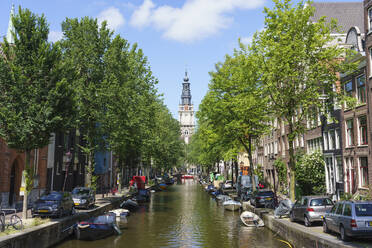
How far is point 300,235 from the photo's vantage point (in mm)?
16312

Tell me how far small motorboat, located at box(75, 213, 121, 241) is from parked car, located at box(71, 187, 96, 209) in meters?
6.69

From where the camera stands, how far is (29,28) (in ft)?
65.8

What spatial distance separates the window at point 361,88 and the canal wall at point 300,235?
11.4 meters

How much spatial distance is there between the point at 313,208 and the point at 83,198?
17571mm

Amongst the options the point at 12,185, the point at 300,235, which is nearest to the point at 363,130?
the point at 300,235

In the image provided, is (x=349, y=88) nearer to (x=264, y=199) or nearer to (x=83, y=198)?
(x=264, y=199)

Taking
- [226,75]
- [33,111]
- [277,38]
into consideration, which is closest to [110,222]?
[33,111]

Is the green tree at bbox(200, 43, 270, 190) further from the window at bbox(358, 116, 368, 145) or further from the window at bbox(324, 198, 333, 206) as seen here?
the window at bbox(324, 198, 333, 206)

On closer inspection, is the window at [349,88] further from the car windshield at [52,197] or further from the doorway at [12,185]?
the doorway at [12,185]

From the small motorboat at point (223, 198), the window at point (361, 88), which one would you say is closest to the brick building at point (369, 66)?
the window at point (361, 88)

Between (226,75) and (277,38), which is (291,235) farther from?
(226,75)

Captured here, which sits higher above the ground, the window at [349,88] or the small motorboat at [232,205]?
the window at [349,88]

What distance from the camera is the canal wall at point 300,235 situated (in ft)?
43.9

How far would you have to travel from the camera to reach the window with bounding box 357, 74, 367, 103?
26.1 metres
